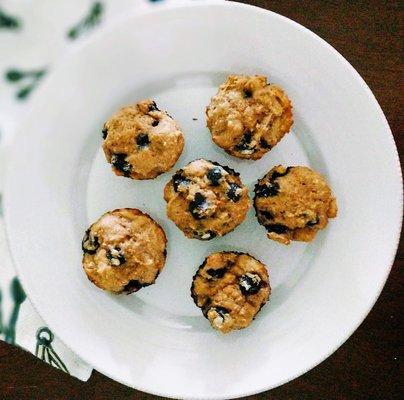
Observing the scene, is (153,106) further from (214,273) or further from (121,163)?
(214,273)

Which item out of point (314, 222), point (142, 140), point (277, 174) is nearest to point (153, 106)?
point (142, 140)

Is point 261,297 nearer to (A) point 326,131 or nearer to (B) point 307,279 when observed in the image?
(B) point 307,279

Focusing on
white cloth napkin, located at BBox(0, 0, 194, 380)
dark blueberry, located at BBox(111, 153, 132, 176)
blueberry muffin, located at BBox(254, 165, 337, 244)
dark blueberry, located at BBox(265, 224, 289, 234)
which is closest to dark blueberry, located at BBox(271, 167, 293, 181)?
blueberry muffin, located at BBox(254, 165, 337, 244)

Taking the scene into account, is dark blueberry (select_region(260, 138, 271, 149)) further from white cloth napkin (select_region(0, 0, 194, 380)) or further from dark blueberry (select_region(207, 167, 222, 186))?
white cloth napkin (select_region(0, 0, 194, 380))

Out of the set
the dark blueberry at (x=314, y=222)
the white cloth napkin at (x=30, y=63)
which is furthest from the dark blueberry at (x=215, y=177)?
the white cloth napkin at (x=30, y=63)

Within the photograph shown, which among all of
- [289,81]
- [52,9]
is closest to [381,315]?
[289,81]

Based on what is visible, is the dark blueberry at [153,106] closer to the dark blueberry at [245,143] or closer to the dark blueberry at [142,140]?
the dark blueberry at [142,140]
